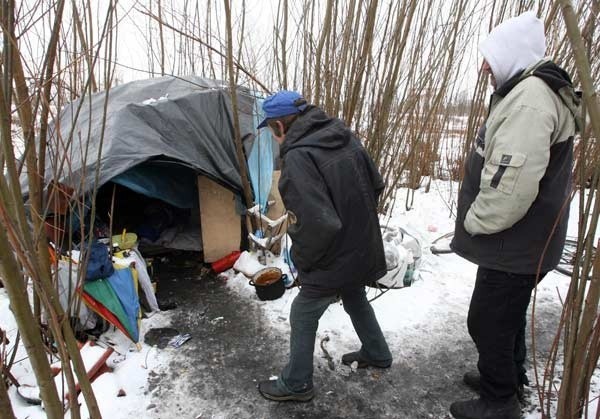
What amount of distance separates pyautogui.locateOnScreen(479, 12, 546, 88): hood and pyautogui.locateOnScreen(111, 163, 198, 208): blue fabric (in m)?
2.91

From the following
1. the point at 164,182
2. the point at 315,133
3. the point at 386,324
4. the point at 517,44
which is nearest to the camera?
the point at 517,44

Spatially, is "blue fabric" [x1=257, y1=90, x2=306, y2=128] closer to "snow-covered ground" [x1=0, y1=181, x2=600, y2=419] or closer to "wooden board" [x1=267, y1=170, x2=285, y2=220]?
"snow-covered ground" [x1=0, y1=181, x2=600, y2=419]

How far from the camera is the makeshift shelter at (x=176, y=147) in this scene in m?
3.40

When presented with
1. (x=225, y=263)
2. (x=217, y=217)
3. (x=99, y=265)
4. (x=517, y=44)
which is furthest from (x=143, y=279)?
(x=517, y=44)

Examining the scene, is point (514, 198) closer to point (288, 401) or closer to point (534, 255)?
point (534, 255)

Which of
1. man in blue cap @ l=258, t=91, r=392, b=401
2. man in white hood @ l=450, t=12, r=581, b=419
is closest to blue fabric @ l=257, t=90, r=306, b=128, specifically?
man in blue cap @ l=258, t=91, r=392, b=401

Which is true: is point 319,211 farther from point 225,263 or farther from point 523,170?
point 225,263

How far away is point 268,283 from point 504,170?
90.3 inches

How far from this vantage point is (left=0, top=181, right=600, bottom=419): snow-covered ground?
2359 mm

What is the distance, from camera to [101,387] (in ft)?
7.87

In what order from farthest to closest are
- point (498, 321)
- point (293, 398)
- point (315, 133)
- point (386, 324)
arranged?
point (386, 324) → point (293, 398) → point (315, 133) → point (498, 321)

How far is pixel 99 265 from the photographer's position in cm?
271

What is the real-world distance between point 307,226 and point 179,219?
321 cm

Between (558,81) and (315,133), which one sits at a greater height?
(558,81)
